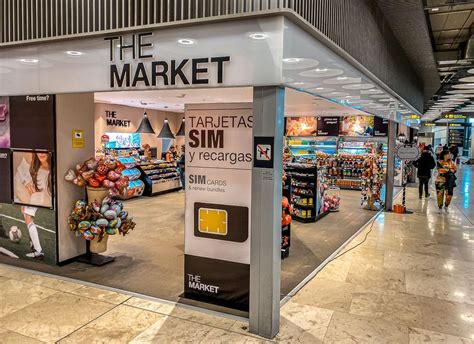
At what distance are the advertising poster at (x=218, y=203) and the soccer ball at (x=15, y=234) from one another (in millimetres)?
2769

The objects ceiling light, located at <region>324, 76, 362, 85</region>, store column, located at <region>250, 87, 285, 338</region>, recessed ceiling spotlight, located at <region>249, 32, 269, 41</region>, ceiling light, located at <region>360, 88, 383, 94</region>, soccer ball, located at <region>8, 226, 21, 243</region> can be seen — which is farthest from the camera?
ceiling light, located at <region>360, 88, 383, 94</region>

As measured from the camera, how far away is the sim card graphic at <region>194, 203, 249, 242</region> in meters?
3.92

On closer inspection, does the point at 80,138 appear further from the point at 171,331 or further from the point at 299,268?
the point at 299,268

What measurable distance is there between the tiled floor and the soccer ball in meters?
0.46

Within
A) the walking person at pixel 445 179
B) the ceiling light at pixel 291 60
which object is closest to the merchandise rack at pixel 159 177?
the walking person at pixel 445 179

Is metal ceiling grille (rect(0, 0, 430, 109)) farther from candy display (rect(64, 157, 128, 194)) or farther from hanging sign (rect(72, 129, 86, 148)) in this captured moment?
candy display (rect(64, 157, 128, 194))

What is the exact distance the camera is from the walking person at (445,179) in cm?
984

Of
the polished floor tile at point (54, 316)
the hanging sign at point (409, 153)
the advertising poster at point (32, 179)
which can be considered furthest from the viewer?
the hanging sign at point (409, 153)

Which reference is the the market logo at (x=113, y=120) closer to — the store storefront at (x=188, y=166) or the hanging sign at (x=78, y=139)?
the store storefront at (x=188, y=166)

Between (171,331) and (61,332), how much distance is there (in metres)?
1.00

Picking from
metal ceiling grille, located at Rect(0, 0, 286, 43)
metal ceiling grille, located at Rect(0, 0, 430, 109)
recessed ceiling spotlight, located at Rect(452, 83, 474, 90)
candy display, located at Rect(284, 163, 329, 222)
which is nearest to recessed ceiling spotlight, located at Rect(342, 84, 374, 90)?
metal ceiling grille, located at Rect(0, 0, 430, 109)

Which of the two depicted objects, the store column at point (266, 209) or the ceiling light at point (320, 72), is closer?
the store column at point (266, 209)

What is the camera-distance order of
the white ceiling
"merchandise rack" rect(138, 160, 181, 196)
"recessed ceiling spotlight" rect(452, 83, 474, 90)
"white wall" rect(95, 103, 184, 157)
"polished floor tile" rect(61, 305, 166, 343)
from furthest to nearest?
"white wall" rect(95, 103, 184, 157)
"recessed ceiling spotlight" rect(452, 83, 474, 90)
"merchandise rack" rect(138, 160, 181, 196)
the white ceiling
"polished floor tile" rect(61, 305, 166, 343)

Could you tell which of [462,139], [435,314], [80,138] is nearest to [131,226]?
[80,138]
